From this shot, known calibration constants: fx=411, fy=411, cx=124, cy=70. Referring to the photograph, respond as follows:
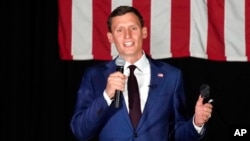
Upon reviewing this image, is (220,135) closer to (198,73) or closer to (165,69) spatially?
(198,73)

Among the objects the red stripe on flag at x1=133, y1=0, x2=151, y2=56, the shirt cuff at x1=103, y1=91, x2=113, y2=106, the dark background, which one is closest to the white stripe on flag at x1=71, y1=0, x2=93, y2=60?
the dark background

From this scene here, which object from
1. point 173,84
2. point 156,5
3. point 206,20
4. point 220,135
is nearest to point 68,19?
point 156,5

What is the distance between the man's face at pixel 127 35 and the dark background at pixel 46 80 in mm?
738

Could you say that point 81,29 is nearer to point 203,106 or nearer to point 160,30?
point 160,30

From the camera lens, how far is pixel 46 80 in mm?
2193

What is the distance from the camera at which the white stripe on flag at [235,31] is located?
2135 mm

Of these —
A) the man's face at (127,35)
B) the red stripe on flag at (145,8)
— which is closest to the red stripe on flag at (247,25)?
the red stripe on flag at (145,8)

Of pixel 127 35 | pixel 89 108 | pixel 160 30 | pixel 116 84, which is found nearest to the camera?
pixel 116 84

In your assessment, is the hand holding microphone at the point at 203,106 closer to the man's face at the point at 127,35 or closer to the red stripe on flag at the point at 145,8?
the man's face at the point at 127,35

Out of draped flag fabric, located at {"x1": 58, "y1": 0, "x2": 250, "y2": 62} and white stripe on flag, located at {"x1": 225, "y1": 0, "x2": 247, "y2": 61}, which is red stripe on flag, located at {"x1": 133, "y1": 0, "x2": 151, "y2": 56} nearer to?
draped flag fabric, located at {"x1": 58, "y1": 0, "x2": 250, "y2": 62}

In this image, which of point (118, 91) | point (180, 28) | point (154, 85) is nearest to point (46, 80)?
point (180, 28)

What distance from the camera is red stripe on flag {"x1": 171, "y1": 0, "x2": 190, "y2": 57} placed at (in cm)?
212

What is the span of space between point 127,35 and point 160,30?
0.69 m

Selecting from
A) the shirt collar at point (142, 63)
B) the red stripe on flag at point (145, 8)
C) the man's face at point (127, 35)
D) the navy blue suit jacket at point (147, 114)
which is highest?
the red stripe on flag at point (145, 8)
